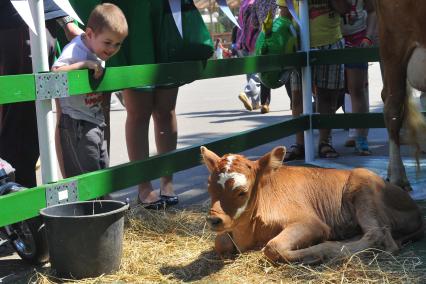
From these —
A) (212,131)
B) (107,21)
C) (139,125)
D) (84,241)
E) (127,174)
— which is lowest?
(212,131)

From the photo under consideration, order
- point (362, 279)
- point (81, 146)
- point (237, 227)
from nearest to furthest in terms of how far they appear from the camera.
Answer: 1. point (362, 279)
2. point (237, 227)
3. point (81, 146)

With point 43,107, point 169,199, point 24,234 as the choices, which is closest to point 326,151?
point 169,199

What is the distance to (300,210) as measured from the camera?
3945mm

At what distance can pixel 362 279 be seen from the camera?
11.6 feet

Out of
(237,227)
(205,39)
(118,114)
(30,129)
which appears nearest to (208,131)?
(118,114)

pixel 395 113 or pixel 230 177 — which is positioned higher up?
pixel 395 113

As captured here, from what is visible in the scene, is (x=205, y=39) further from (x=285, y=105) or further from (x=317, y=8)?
(x=285, y=105)

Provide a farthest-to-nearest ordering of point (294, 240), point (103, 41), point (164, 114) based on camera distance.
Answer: point (164, 114) < point (103, 41) < point (294, 240)

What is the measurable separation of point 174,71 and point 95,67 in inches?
34.7

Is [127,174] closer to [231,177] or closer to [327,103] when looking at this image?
[231,177]

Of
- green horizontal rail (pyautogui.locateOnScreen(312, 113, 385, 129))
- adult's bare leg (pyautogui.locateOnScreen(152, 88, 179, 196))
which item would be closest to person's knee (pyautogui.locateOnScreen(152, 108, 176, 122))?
adult's bare leg (pyautogui.locateOnScreen(152, 88, 179, 196))

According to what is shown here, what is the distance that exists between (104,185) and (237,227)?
2.84ft

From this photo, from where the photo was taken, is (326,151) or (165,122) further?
(326,151)

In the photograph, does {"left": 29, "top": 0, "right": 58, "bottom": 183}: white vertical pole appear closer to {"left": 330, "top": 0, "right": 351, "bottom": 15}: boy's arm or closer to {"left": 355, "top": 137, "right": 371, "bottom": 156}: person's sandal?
{"left": 330, "top": 0, "right": 351, "bottom": 15}: boy's arm
